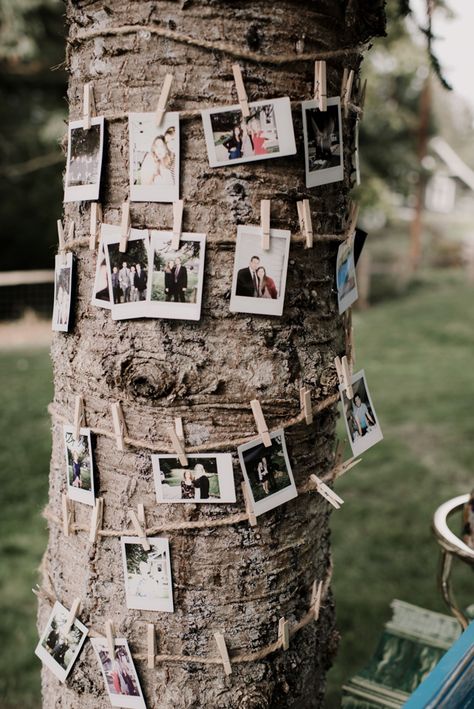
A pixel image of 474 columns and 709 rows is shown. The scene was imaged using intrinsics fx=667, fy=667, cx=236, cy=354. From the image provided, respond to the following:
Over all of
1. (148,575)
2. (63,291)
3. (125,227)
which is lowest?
(148,575)

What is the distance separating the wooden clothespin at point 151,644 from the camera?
4.60 ft

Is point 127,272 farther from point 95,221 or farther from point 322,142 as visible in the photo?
point 322,142

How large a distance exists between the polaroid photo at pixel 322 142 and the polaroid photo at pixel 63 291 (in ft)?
1.78

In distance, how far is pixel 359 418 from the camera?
61.5 inches

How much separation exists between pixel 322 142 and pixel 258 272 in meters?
0.30

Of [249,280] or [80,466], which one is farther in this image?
[80,466]

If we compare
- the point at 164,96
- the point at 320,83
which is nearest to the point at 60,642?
the point at 164,96

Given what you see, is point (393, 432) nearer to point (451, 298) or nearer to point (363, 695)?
point (363, 695)

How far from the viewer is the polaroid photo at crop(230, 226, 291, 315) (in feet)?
4.28

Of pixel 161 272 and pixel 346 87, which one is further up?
pixel 346 87

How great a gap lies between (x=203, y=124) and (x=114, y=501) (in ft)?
2.58

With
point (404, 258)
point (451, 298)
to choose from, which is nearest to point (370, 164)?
point (404, 258)

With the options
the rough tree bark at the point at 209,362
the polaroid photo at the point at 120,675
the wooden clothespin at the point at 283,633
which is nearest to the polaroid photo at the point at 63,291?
the rough tree bark at the point at 209,362

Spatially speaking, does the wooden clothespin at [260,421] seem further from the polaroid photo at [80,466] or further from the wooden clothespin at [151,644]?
the wooden clothespin at [151,644]
